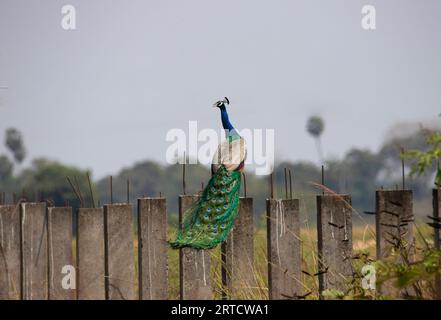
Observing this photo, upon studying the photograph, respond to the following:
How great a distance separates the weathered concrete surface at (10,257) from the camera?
23.4 feet

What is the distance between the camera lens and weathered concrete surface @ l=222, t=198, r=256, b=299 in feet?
21.1

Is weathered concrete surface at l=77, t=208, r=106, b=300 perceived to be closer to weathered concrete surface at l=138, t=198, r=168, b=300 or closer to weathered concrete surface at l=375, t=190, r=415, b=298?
weathered concrete surface at l=138, t=198, r=168, b=300

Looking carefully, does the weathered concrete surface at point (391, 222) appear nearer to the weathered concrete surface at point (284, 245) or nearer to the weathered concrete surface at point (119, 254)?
the weathered concrete surface at point (284, 245)

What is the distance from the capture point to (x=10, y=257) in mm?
7141

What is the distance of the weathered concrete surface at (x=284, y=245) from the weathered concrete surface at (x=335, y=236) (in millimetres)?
169

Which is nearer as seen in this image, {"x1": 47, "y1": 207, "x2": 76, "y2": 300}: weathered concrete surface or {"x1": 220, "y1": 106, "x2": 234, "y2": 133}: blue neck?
{"x1": 47, "y1": 207, "x2": 76, "y2": 300}: weathered concrete surface

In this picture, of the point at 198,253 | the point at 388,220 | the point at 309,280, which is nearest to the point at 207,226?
the point at 198,253

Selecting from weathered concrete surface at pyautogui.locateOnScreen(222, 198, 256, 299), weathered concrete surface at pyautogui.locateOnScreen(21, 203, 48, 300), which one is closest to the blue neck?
weathered concrete surface at pyautogui.locateOnScreen(222, 198, 256, 299)

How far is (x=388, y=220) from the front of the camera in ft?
20.6

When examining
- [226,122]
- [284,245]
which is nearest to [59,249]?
[284,245]

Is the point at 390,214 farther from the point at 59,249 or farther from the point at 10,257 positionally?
the point at 10,257
